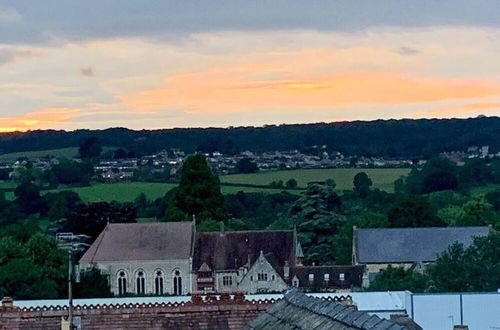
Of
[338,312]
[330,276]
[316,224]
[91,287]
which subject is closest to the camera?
[338,312]

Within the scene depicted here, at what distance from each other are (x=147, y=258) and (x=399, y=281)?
29750 millimetres

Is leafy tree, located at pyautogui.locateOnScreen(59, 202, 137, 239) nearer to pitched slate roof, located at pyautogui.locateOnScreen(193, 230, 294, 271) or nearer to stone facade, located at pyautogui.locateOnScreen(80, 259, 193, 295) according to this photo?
stone facade, located at pyautogui.locateOnScreen(80, 259, 193, 295)

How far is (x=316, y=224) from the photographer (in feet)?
389

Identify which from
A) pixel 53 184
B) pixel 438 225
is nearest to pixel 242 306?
pixel 438 225

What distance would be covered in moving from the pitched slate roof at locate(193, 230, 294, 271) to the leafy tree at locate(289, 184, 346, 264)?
12.2 m

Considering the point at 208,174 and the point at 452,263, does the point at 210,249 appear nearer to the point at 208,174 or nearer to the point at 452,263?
the point at 208,174

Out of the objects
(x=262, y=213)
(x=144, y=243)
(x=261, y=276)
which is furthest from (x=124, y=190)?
(x=261, y=276)

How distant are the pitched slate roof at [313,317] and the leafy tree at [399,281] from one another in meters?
55.3

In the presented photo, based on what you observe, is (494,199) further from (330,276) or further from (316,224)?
(330,276)

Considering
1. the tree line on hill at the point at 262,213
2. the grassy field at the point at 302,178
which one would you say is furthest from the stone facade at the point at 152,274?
the grassy field at the point at 302,178

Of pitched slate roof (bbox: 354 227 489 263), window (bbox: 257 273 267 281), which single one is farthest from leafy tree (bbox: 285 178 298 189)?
window (bbox: 257 273 267 281)

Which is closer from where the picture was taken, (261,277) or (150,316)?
(150,316)

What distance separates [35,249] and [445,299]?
51487 mm

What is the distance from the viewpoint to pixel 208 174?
122 m
